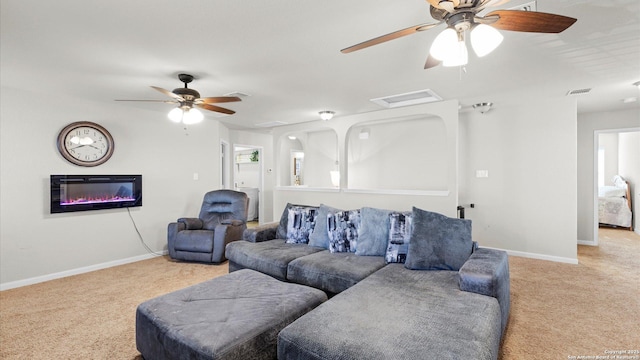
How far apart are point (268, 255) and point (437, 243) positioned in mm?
1573

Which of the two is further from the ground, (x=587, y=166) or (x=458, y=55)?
(x=458, y=55)

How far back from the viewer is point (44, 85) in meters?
3.34

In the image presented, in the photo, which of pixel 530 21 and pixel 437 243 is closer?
pixel 530 21

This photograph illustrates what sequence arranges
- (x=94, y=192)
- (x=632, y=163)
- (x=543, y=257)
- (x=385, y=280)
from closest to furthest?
(x=385, y=280)
(x=94, y=192)
(x=543, y=257)
(x=632, y=163)

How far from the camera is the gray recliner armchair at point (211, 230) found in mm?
4094

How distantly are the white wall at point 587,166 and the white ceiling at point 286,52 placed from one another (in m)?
1.11

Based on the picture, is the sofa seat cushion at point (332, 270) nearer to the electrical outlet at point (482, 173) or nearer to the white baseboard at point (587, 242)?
the electrical outlet at point (482, 173)

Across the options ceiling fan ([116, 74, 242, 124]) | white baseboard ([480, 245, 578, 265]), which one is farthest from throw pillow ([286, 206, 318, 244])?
white baseboard ([480, 245, 578, 265])

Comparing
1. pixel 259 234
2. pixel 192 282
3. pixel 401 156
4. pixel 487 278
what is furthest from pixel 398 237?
pixel 401 156

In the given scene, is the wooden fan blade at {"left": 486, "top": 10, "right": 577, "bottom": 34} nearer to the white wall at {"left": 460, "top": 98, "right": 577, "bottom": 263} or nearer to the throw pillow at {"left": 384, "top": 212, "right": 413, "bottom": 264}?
the throw pillow at {"left": 384, "top": 212, "right": 413, "bottom": 264}

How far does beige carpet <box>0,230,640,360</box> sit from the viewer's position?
2.17 meters

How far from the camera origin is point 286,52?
2.50m

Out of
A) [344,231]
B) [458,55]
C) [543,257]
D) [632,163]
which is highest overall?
[458,55]

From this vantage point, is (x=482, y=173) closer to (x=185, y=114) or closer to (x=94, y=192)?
(x=185, y=114)
